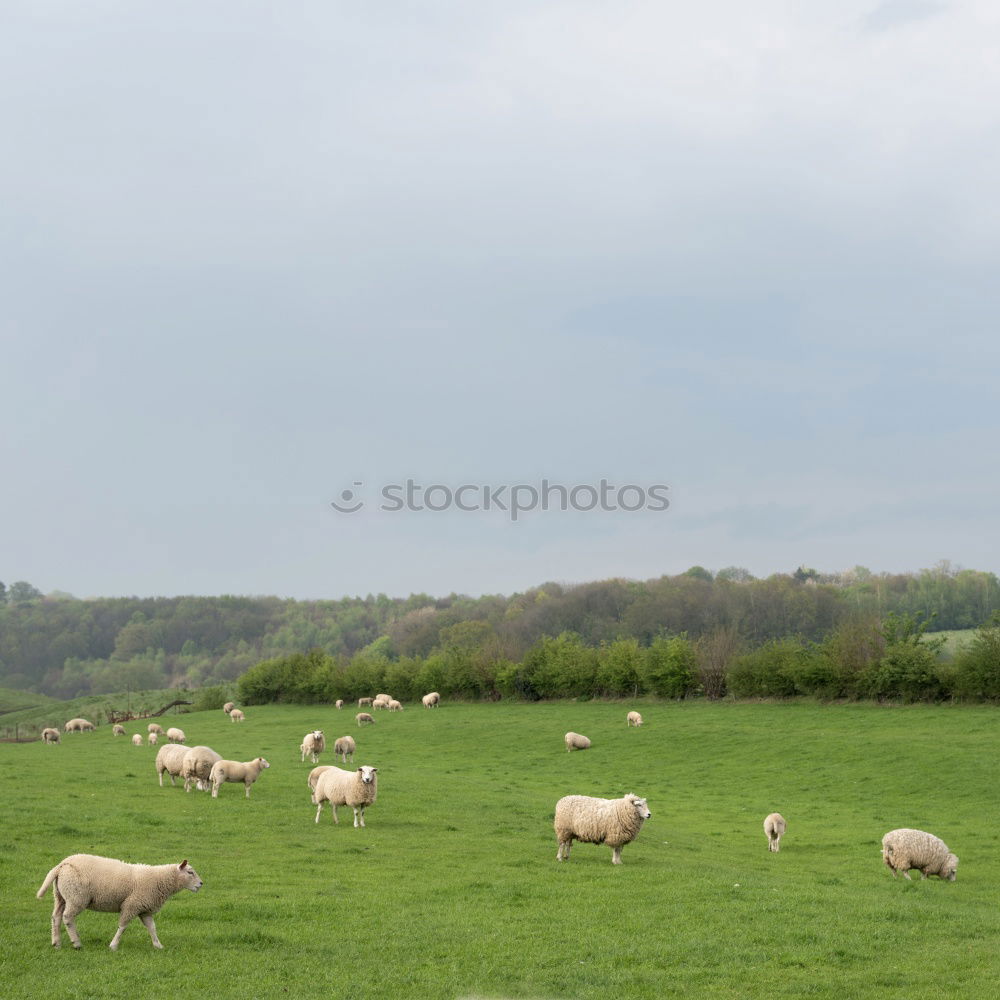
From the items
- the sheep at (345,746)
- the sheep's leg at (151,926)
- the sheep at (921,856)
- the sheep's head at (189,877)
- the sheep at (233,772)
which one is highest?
the sheep's head at (189,877)

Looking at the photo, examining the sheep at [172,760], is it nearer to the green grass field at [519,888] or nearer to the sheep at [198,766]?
the sheep at [198,766]

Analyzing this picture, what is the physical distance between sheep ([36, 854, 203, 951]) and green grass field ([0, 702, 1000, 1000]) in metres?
0.34

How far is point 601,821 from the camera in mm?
19750

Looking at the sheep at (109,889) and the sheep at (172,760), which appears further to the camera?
the sheep at (172,760)

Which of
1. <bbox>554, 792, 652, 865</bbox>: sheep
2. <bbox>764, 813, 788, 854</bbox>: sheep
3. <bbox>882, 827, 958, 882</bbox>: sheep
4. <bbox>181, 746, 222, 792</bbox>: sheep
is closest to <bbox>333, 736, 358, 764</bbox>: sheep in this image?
<bbox>181, 746, 222, 792</bbox>: sheep

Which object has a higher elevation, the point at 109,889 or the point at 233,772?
the point at 109,889

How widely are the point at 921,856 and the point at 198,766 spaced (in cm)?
2008

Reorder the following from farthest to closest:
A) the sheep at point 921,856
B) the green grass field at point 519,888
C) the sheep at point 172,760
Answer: the sheep at point 172,760 → the sheep at point 921,856 → the green grass field at point 519,888

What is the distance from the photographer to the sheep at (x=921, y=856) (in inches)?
802

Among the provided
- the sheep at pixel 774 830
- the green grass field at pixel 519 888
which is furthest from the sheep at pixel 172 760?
the sheep at pixel 774 830

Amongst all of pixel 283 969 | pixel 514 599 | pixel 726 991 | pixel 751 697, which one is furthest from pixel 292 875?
pixel 514 599

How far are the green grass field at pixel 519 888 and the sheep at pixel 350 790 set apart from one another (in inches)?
→ 32.8

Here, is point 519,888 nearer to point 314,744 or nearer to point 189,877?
point 189,877

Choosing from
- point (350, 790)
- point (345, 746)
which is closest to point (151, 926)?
point (350, 790)
